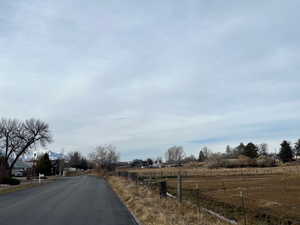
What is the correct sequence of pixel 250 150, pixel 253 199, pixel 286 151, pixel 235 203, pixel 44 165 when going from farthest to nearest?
pixel 250 150 → pixel 286 151 → pixel 44 165 → pixel 253 199 → pixel 235 203

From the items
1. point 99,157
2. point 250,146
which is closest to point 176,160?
point 250,146

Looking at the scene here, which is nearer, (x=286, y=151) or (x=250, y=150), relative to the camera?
(x=286, y=151)

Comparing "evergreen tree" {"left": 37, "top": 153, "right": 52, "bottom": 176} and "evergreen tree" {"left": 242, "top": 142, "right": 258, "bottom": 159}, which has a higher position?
"evergreen tree" {"left": 242, "top": 142, "right": 258, "bottom": 159}

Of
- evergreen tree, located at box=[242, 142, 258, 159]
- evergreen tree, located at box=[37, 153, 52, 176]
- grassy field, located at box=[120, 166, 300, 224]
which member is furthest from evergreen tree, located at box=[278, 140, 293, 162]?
grassy field, located at box=[120, 166, 300, 224]

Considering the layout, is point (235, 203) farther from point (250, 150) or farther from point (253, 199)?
point (250, 150)

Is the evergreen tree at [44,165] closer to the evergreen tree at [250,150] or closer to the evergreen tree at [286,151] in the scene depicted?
the evergreen tree at [250,150]

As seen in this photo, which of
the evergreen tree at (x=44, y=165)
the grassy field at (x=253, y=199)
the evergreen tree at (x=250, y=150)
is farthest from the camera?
the evergreen tree at (x=250, y=150)

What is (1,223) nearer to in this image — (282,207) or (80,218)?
(80,218)

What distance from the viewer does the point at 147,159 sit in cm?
18525

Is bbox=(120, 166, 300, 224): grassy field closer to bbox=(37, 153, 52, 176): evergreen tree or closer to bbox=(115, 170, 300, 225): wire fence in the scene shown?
bbox=(115, 170, 300, 225): wire fence

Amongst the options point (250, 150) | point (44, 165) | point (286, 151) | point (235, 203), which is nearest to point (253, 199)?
point (235, 203)

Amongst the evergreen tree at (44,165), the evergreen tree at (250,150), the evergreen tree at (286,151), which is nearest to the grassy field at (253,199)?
the evergreen tree at (44,165)

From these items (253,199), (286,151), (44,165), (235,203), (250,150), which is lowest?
(253,199)

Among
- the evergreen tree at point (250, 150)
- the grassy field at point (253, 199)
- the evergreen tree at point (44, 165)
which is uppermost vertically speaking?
the evergreen tree at point (250, 150)
